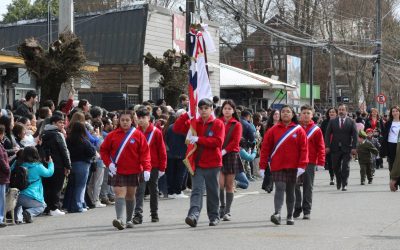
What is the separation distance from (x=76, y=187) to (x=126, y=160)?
10.2 ft

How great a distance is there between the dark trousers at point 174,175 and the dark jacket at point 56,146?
3.76 m

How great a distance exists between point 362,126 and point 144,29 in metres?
9.15

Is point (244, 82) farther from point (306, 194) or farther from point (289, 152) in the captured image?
point (289, 152)

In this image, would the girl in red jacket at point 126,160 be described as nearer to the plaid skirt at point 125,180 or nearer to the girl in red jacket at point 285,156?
the plaid skirt at point 125,180

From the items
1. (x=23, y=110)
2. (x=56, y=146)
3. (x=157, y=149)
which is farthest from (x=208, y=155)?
(x=23, y=110)

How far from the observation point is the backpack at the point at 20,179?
45.5 ft

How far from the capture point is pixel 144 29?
112 feet

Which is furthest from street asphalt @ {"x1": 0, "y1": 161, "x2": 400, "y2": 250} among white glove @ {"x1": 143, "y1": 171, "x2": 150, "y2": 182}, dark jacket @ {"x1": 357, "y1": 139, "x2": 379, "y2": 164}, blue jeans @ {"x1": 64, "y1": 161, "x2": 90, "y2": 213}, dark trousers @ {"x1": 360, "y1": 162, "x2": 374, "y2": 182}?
dark jacket @ {"x1": 357, "y1": 139, "x2": 379, "y2": 164}

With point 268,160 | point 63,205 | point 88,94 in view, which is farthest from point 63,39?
point 88,94

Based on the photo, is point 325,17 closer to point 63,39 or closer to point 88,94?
point 88,94

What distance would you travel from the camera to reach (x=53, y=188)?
14992 millimetres

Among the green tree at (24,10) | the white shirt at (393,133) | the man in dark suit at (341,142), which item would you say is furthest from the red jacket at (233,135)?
the green tree at (24,10)

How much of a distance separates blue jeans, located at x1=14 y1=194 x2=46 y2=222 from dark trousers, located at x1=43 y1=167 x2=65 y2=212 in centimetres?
72

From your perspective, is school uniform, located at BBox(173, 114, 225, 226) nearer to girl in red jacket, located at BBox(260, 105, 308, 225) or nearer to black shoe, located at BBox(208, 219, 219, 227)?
black shoe, located at BBox(208, 219, 219, 227)
